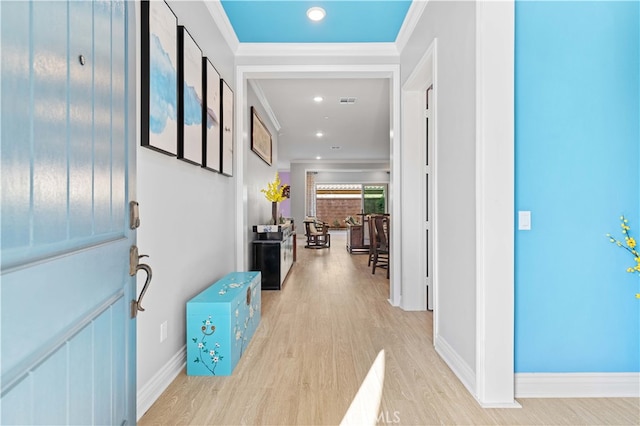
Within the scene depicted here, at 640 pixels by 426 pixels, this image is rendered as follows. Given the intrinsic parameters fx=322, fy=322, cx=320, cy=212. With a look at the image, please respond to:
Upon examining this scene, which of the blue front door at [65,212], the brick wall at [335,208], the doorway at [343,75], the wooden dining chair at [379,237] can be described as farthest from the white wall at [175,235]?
the brick wall at [335,208]

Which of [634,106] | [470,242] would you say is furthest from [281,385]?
[634,106]

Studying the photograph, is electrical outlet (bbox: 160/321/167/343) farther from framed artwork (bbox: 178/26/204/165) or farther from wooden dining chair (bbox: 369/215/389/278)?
wooden dining chair (bbox: 369/215/389/278)

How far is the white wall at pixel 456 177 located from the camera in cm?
191

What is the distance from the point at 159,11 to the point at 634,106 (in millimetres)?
2762

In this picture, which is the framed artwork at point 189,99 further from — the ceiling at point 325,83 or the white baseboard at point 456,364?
the white baseboard at point 456,364

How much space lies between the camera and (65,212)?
792 mm

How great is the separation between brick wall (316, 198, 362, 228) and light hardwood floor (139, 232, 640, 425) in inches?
427

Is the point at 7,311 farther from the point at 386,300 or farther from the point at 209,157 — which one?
the point at 386,300

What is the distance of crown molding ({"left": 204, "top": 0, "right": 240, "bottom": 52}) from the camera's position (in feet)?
8.82

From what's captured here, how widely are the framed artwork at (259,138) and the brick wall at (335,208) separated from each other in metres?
8.37

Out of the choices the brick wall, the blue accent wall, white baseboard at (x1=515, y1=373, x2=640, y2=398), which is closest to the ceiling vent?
the blue accent wall

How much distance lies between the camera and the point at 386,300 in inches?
151

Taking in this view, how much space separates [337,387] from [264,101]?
4.30m

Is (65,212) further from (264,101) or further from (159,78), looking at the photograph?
(264,101)
